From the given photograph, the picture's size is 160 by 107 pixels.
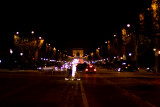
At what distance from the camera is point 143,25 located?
4869 centimetres

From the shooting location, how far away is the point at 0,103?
14656mm

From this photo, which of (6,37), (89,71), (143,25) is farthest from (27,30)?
(143,25)

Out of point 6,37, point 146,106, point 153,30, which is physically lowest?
point 146,106

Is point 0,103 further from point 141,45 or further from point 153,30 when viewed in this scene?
point 141,45

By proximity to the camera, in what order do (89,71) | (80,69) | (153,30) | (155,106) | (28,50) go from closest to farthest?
(155,106)
(153,30)
(89,71)
(80,69)
(28,50)

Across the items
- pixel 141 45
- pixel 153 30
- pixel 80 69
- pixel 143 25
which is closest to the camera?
pixel 153 30

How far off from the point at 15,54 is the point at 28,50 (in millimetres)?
5295

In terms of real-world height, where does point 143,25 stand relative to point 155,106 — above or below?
above

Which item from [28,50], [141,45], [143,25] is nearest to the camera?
[143,25]

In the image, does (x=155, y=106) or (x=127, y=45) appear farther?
(x=127, y=45)

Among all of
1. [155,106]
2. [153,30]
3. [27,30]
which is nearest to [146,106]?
[155,106]

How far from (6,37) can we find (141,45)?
37716 millimetres

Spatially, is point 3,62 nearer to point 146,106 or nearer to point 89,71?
point 89,71

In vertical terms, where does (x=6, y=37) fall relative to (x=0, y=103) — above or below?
above
